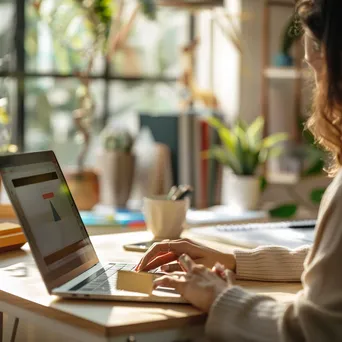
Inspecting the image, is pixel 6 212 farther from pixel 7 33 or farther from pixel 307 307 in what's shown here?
pixel 7 33

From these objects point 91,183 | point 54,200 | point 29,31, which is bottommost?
point 91,183

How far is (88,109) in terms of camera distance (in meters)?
3.39

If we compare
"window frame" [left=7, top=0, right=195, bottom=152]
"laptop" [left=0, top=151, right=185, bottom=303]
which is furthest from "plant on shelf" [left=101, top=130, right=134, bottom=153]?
"laptop" [left=0, top=151, right=185, bottom=303]

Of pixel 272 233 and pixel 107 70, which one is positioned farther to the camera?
pixel 107 70

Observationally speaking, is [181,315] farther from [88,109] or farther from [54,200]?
[88,109]

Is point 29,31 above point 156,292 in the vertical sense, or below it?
above

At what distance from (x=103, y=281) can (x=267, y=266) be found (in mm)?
356

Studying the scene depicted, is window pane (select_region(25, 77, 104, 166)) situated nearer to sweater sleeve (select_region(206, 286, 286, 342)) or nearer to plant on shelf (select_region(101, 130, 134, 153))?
→ plant on shelf (select_region(101, 130, 134, 153))

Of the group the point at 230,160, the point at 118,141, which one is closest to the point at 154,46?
the point at 118,141

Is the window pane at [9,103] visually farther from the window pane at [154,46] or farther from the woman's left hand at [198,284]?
the woman's left hand at [198,284]

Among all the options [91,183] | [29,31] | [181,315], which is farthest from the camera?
[29,31]

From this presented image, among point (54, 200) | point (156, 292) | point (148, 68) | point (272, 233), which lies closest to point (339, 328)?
point (156, 292)

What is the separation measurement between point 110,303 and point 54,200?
0.88ft

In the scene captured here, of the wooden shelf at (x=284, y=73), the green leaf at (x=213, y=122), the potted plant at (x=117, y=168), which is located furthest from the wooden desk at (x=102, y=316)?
the wooden shelf at (x=284, y=73)
